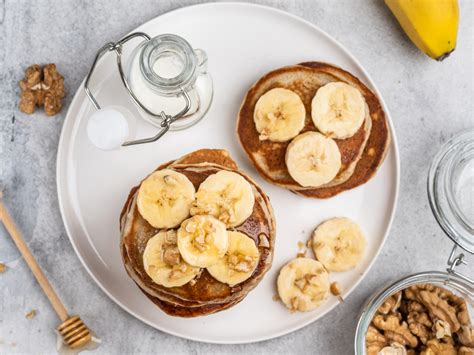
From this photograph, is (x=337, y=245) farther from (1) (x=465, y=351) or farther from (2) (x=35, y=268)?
(2) (x=35, y=268)

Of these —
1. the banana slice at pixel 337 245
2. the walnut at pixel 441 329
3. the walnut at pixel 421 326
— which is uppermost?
the banana slice at pixel 337 245

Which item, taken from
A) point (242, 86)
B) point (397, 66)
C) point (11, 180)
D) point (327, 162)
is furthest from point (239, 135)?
point (11, 180)

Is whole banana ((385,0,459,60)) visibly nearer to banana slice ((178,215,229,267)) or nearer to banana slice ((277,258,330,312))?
banana slice ((277,258,330,312))

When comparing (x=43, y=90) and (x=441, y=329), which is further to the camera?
(x=43, y=90)

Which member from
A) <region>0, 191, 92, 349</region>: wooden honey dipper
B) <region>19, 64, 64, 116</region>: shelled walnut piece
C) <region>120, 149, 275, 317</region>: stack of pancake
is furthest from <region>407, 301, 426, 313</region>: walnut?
<region>19, 64, 64, 116</region>: shelled walnut piece

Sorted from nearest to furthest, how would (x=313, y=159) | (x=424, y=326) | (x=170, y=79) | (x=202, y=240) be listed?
(x=202, y=240) < (x=170, y=79) < (x=313, y=159) < (x=424, y=326)

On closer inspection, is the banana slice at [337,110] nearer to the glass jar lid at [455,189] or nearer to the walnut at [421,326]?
the glass jar lid at [455,189]

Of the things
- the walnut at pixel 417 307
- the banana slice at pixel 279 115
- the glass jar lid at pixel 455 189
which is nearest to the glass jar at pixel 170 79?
the banana slice at pixel 279 115

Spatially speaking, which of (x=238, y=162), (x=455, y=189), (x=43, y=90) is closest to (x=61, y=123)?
(x=43, y=90)
